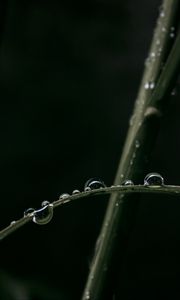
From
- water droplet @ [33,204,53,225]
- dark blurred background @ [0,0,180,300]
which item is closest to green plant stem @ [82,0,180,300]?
water droplet @ [33,204,53,225]

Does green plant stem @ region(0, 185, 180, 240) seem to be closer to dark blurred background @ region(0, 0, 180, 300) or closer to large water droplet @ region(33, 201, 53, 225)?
large water droplet @ region(33, 201, 53, 225)

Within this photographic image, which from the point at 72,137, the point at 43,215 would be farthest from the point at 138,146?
the point at 72,137

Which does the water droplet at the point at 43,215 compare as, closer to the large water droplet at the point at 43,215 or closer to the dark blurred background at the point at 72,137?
the large water droplet at the point at 43,215

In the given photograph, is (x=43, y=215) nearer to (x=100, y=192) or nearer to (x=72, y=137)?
(x=100, y=192)

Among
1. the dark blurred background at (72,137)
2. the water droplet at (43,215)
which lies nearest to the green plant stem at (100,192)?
the water droplet at (43,215)

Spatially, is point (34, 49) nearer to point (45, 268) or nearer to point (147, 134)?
point (45, 268)

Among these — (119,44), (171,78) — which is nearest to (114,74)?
(119,44)
